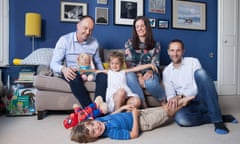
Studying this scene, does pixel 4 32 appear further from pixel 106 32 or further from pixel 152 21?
pixel 152 21

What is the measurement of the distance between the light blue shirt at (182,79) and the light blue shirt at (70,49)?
706 millimetres

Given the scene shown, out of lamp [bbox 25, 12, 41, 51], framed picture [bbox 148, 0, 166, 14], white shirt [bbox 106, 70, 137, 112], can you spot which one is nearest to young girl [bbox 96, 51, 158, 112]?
white shirt [bbox 106, 70, 137, 112]

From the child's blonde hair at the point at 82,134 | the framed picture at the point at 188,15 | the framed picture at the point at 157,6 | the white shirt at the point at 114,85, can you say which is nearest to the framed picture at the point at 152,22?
the framed picture at the point at 157,6

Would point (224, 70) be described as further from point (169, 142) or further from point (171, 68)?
point (169, 142)

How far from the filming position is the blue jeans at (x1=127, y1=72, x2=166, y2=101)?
1931 millimetres

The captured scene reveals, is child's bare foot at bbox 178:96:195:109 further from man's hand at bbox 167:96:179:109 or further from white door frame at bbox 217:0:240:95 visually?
white door frame at bbox 217:0:240:95

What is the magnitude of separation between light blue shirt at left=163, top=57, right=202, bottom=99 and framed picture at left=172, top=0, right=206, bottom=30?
191 cm

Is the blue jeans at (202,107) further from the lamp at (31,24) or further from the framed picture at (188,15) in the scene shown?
the framed picture at (188,15)

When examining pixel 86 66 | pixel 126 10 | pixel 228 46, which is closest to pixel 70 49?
pixel 86 66

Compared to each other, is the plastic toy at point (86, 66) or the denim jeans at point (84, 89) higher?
the plastic toy at point (86, 66)

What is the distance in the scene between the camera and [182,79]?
1.89 meters

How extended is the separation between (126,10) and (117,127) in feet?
7.56

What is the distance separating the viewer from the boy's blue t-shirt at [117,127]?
57.4 inches

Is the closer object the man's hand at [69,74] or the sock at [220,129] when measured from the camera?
the sock at [220,129]
